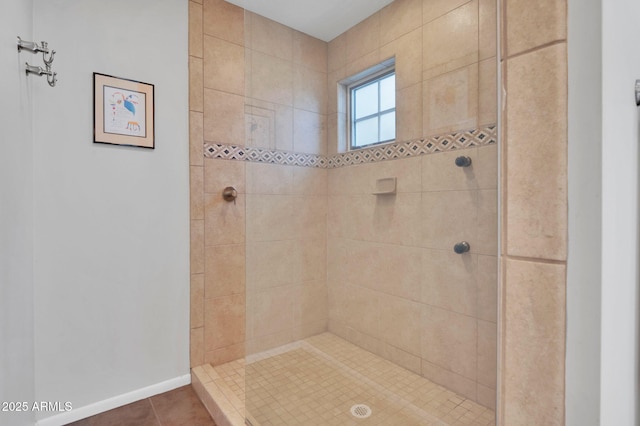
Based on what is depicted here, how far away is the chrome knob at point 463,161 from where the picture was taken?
1.35m

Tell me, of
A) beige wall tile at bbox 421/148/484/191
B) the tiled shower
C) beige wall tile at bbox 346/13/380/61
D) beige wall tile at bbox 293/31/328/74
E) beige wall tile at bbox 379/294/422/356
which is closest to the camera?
beige wall tile at bbox 421/148/484/191

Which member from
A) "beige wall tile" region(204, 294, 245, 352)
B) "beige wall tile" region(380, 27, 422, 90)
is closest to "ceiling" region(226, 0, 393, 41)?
"beige wall tile" region(380, 27, 422, 90)

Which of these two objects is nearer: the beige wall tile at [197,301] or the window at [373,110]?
the window at [373,110]

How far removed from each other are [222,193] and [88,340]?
1010 millimetres

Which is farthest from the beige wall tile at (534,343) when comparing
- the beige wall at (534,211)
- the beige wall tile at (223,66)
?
the beige wall tile at (223,66)

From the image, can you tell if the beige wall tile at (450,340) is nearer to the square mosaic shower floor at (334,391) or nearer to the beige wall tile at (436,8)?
the square mosaic shower floor at (334,391)

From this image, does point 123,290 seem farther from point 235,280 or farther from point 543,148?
point 543,148

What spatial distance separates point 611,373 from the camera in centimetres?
39

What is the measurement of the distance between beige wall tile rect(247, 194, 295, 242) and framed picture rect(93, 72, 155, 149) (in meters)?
0.65

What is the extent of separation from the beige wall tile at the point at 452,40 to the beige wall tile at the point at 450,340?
1160 mm

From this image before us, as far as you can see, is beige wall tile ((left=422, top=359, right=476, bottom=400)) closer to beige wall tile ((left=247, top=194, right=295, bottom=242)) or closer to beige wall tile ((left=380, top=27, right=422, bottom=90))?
beige wall tile ((left=247, top=194, right=295, bottom=242))

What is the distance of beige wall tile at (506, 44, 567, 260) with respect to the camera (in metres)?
0.37

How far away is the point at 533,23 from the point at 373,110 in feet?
4.91

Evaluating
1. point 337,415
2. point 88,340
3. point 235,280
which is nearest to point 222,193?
point 235,280
